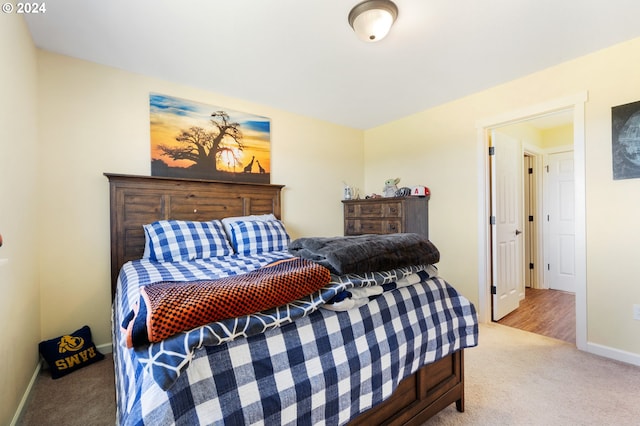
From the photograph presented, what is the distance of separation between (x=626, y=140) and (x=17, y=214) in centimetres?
406

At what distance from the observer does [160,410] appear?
2.11ft

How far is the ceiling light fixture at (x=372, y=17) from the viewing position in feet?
5.27

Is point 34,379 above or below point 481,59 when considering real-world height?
below

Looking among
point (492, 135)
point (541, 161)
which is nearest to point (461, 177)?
point (492, 135)

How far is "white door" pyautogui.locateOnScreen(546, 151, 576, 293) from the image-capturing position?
3859mm

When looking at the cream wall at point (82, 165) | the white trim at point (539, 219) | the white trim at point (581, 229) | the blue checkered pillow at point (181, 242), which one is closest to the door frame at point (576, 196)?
the white trim at point (581, 229)

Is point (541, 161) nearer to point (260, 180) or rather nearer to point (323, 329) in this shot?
point (260, 180)

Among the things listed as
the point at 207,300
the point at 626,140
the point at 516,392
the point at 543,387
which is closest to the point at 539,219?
the point at 626,140

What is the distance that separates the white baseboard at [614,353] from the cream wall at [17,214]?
3.78m

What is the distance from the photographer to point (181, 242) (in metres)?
2.17

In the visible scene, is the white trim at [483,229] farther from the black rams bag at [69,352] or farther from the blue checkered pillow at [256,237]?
the black rams bag at [69,352]

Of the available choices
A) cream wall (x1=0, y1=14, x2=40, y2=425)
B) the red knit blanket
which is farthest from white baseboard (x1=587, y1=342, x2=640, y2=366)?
cream wall (x1=0, y1=14, x2=40, y2=425)

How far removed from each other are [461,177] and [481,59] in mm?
1170

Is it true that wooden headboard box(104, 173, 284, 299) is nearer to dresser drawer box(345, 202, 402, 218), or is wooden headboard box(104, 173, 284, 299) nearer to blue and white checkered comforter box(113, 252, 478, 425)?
blue and white checkered comforter box(113, 252, 478, 425)
